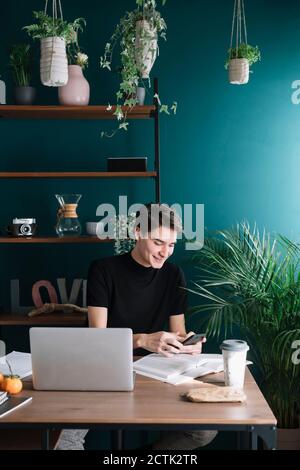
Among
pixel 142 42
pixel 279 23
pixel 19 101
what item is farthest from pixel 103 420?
pixel 279 23

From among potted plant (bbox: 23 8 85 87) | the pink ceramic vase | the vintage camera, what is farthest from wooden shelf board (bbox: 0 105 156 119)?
the vintage camera

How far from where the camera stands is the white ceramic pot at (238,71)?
3303 millimetres

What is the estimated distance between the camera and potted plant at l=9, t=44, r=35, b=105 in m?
3.44

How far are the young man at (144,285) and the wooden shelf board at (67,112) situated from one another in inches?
35.0

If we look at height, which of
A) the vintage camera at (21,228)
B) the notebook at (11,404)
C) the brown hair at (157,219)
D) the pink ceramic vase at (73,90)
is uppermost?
the pink ceramic vase at (73,90)

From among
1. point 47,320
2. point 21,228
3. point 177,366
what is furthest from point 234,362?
point 21,228

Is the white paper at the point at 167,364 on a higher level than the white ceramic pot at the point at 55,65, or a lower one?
lower

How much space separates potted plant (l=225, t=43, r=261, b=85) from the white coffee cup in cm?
183

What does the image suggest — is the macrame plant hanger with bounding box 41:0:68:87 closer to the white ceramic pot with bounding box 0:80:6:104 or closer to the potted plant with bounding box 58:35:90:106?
the potted plant with bounding box 58:35:90:106

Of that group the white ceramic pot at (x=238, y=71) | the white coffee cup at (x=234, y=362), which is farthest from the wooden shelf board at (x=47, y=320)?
the white ceramic pot at (x=238, y=71)

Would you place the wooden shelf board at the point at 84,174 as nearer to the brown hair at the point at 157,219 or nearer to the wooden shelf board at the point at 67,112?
the wooden shelf board at the point at 67,112
